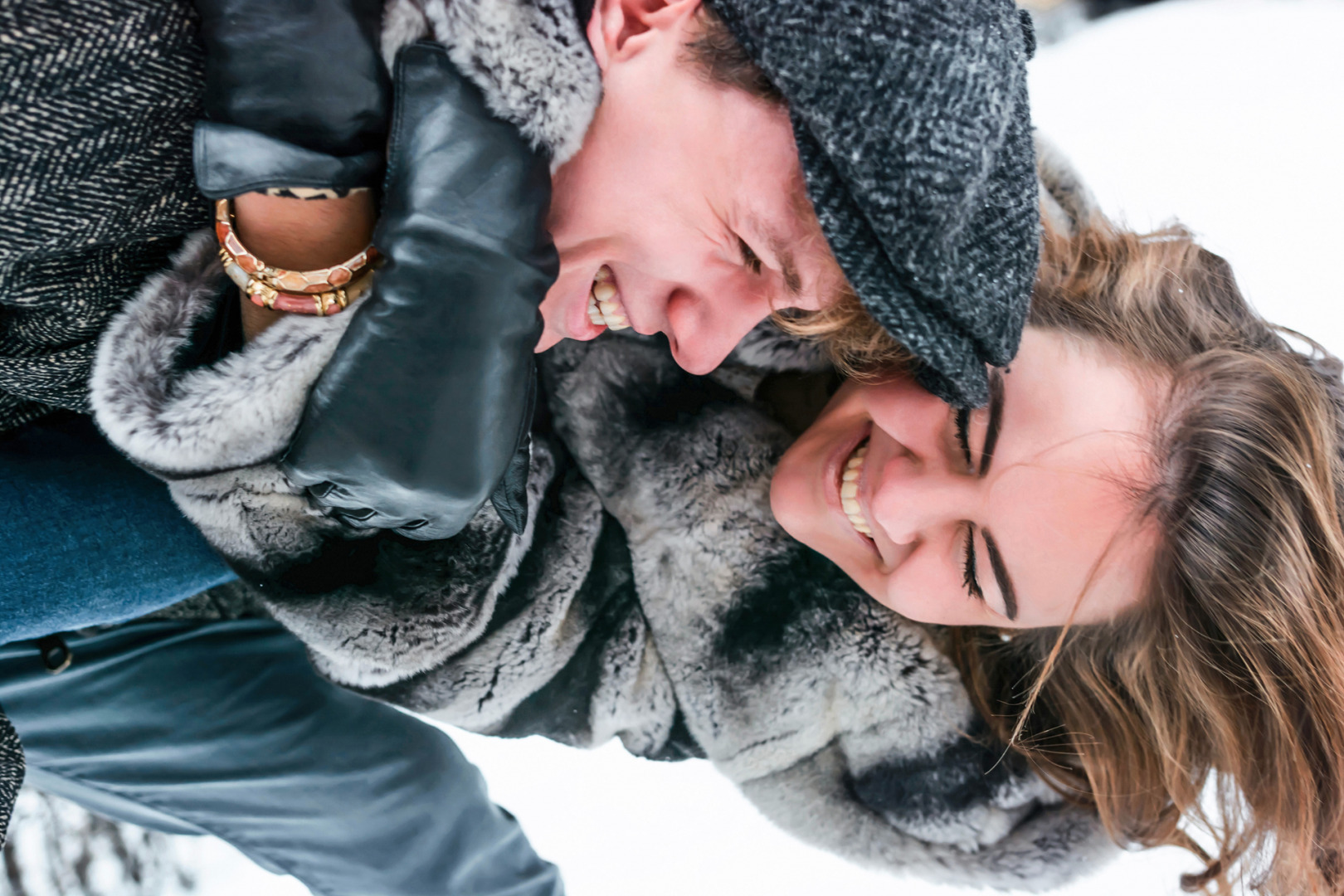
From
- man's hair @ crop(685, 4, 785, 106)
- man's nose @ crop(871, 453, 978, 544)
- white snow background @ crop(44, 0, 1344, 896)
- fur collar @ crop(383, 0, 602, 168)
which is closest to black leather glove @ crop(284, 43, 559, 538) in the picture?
fur collar @ crop(383, 0, 602, 168)

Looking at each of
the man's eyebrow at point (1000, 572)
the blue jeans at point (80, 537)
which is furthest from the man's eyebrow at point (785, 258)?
the blue jeans at point (80, 537)

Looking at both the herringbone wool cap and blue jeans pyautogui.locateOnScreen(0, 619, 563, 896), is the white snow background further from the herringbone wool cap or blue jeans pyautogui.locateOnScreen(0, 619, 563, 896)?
the herringbone wool cap

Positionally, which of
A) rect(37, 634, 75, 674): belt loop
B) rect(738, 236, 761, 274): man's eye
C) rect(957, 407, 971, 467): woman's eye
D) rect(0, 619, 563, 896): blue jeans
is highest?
rect(738, 236, 761, 274): man's eye

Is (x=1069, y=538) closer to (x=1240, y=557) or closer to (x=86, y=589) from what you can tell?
(x=1240, y=557)

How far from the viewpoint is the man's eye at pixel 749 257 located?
73 cm

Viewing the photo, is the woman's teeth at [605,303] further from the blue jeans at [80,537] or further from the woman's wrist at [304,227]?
the blue jeans at [80,537]

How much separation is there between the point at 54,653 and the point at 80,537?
0.66 ft

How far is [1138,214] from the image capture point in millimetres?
1581

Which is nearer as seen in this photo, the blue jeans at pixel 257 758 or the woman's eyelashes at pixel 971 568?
the woman's eyelashes at pixel 971 568

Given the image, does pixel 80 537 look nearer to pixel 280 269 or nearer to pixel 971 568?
pixel 280 269

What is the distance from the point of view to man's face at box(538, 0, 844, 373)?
66 cm

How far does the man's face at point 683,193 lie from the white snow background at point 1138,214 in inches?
41.1

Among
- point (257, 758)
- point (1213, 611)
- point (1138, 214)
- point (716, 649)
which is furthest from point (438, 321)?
point (1138, 214)

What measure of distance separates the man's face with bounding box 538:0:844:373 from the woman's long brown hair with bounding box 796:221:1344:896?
27 cm
